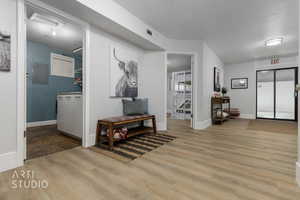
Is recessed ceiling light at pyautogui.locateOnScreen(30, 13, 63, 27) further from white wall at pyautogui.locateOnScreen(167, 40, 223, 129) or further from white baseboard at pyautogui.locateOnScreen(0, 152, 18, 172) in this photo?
white wall at pyautogui.locateOnScreen(167, 40, 223, 129)

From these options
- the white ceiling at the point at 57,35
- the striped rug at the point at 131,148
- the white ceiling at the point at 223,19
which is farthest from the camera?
the white ceiling at the point at 57,35

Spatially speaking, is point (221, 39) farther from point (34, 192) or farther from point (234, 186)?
point (34, 192)

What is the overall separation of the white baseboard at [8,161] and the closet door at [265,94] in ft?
23.2

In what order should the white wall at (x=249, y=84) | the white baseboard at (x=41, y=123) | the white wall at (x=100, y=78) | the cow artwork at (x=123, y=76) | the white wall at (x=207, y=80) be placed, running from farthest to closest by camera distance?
the white wall at (x=249, y=84)
the white wall at (x=207, y=80)
the white baseboard at (x=41, y=123)
the cow artwork at (x=123, y=76)
the white wall at (x=100, y=78)

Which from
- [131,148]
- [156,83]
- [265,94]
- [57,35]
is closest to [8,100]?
[131,148]

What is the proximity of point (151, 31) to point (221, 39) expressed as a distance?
1.92 metres

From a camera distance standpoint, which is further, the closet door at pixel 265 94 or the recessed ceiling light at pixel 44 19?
the closet door at pixel 265 94

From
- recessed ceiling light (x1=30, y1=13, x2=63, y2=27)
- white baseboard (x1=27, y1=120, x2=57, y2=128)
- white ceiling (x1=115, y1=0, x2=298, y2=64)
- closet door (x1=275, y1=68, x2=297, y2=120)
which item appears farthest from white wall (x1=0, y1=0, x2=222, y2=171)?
closet door (x1=275, y1=68, x2=297, y2=120)

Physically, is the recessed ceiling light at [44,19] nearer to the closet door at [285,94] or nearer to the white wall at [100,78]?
the white wall at [100,78]

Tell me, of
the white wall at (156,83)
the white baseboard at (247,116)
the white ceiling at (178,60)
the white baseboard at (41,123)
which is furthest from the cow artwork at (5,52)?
the white baseboard at (247,116)

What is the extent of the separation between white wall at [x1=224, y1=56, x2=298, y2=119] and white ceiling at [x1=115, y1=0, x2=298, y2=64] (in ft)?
5.23

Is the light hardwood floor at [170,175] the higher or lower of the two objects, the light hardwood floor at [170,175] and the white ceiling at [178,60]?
the lower

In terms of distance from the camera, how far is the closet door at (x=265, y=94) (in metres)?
5.21

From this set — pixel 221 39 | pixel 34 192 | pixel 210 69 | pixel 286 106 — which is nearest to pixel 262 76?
pixel 286 106
